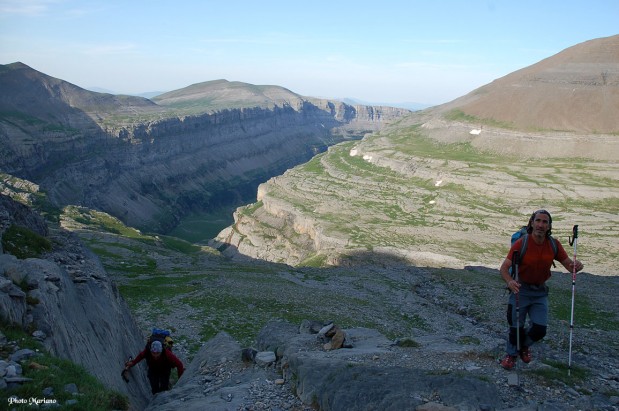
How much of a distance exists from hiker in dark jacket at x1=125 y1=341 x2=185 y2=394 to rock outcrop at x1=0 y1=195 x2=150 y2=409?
64 cm

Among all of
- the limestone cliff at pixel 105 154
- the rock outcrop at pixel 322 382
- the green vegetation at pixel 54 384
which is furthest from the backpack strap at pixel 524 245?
the limestone cliff at pixel 105 154

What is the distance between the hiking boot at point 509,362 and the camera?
13.2m

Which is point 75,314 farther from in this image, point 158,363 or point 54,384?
point 54,384

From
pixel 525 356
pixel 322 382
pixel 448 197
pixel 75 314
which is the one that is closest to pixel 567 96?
pixel 448 197

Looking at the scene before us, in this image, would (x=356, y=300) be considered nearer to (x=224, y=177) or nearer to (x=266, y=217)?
(x=266, y=217)

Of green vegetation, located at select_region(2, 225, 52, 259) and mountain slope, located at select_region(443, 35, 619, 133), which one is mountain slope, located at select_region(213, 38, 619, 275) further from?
green vegetation, located at select_region(2, 225, 52, 259)

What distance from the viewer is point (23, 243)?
22.5m

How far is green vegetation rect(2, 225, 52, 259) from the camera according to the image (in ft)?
69.8

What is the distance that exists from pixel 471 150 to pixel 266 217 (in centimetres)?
6526

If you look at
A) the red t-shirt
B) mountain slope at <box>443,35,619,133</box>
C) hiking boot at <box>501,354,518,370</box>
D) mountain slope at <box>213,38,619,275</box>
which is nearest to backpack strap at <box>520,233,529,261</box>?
the red t-shirt

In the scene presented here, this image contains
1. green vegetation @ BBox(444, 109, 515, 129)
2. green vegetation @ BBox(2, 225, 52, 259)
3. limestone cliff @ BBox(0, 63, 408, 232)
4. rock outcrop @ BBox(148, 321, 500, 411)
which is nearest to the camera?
rock outcrop @ BBox(148, 321, 500, 411)

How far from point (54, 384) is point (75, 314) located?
6147 millimetres

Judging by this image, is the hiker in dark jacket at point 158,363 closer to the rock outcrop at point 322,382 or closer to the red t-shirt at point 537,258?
the rock outcrop at point 322,382

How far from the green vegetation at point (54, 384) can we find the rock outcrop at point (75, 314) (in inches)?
28.0
